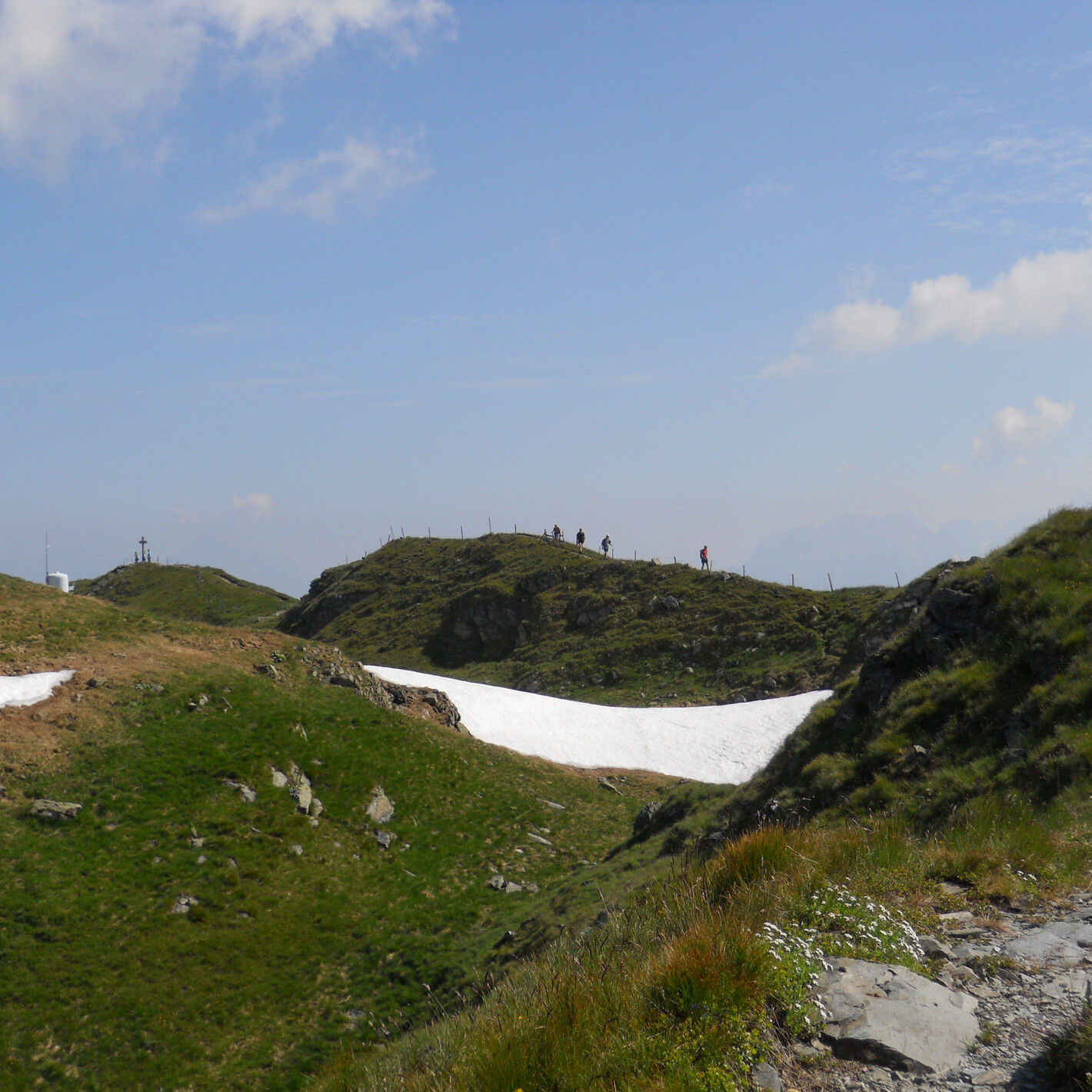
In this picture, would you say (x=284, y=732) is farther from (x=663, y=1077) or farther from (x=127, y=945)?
(x=663, y=1077)

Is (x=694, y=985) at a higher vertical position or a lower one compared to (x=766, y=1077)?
higher

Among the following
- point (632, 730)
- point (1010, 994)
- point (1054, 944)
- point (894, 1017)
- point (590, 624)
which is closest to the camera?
point (894, 1017)

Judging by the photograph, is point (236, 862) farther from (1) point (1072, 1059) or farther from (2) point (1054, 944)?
(1) point (1072, 1059)

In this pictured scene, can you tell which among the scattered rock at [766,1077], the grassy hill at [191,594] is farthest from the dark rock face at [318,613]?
the scattered rock at [766,1077]

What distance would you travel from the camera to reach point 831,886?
25.6ft

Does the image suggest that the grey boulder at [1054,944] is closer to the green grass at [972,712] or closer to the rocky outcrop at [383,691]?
the green grass at [972,712]

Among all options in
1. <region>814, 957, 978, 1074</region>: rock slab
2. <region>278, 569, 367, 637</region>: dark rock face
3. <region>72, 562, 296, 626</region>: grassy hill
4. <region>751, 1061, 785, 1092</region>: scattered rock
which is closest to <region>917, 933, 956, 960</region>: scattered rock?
<region>814, 957, 978, 1074</region>: rock slab

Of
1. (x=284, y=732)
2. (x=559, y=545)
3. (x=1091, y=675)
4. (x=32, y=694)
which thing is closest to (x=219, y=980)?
(x=284, y=732)

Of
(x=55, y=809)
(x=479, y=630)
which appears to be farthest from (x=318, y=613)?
(x=55, y=809)

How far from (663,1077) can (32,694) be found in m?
29.8

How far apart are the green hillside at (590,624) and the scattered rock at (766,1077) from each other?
165 ft

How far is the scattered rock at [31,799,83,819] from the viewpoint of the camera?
23156 millimetres

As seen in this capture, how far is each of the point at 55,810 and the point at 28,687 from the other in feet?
21.7

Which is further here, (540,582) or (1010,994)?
(540,582)
